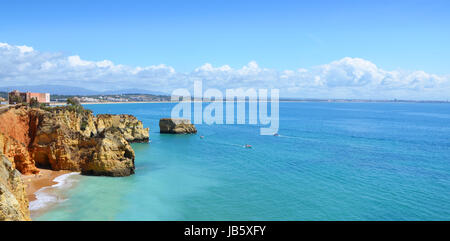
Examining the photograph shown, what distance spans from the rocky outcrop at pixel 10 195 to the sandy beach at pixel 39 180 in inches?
349

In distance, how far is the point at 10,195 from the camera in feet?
46.1

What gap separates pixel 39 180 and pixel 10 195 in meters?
17.4

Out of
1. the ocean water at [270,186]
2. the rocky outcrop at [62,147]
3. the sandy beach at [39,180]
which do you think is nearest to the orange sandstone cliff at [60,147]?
the rocky outcrop at [62,147]

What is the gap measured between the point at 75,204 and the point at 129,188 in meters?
5.42

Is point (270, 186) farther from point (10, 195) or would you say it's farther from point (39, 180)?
point (10, 195)

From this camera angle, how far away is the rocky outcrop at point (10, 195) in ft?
43.5

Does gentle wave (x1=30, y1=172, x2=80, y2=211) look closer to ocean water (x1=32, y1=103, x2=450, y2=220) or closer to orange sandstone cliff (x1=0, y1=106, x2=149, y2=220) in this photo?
ocean water (x1=32, y1=103, x2=450, y2=220)

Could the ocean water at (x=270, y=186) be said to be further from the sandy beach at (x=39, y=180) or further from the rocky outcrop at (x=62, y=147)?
the sandy beach at (x=39, y=180)

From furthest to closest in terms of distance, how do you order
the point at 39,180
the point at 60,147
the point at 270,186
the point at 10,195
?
the point at 60,147, the point at 270,186, the point at 39,180, the point at 10,195

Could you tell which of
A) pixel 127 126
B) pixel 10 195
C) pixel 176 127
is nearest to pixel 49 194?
pixel 10 195
